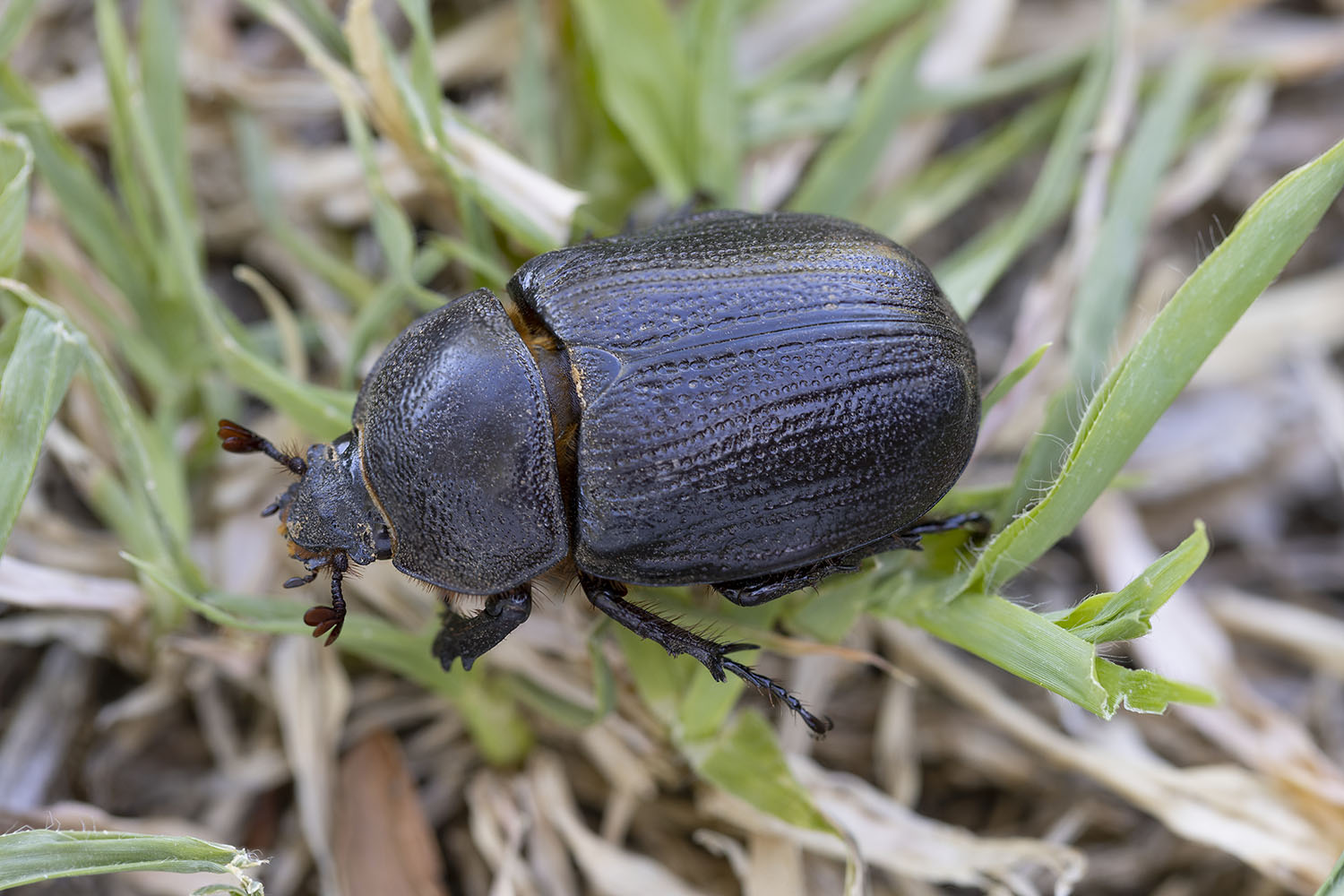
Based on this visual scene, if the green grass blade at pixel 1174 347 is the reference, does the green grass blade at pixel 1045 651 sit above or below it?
below

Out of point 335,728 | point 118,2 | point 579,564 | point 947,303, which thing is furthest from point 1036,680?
point 118,2

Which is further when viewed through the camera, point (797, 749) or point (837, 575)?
point (797, 749)

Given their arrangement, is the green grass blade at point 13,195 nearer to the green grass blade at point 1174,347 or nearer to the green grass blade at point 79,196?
the green grass blade at point 79,196

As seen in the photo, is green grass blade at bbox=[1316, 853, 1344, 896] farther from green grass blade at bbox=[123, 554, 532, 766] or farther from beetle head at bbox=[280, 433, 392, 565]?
beetle head at bbox=[280, 433, 392, 565]

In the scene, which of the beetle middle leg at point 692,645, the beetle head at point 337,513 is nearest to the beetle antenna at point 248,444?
the beetle head at point 337,513

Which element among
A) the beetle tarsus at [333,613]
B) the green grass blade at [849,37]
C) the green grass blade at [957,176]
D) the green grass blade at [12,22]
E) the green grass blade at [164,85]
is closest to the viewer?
the beetle tarsus at [333,613]

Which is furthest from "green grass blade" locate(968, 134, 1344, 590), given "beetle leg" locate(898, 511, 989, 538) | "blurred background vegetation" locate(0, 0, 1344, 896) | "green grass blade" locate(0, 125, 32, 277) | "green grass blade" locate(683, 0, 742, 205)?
"green grass blade" locate(0, 125, 32, 277)

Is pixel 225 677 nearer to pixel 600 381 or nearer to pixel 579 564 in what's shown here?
pixel 579 564
